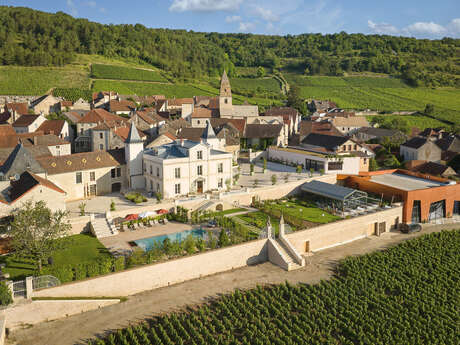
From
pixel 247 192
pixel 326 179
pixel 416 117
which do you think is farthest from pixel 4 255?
pixel 416 117

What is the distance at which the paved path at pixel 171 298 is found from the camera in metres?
22.3

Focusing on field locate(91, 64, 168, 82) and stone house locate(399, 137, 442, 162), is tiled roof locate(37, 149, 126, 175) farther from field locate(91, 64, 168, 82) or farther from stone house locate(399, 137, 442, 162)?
field locate(91, 64, 168, 82)

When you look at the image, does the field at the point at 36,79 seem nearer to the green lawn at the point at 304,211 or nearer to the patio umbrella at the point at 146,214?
the patio umbrella at the point at 146,214

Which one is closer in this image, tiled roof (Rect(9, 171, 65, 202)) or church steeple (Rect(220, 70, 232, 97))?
tiled roof (Rect(9, 171, 65, 202))

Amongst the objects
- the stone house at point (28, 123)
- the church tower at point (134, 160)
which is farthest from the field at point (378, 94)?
the church tower at point (134, 160)

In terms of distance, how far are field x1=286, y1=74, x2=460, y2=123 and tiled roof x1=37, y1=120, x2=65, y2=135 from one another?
291 ft

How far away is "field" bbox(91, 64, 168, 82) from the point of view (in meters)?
112

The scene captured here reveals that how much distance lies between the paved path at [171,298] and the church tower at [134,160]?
61.8ft

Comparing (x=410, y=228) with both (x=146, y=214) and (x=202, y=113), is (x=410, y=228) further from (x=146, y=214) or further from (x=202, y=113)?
(x=202, y=113)

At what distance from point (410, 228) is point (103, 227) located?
27.8m

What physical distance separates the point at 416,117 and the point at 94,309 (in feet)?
349

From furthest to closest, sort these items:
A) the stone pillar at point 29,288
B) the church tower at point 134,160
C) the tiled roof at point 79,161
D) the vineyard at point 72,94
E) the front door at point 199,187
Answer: the vineyard at point 72,94
the church tower at point 134,160
the front door at point 199,187
the tiled roof at point 79,161
the stone pillar at point 29,288

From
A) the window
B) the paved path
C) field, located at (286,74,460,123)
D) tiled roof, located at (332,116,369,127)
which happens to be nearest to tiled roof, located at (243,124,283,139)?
the window

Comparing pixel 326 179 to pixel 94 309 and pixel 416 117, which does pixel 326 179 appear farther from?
pixel 416 117
